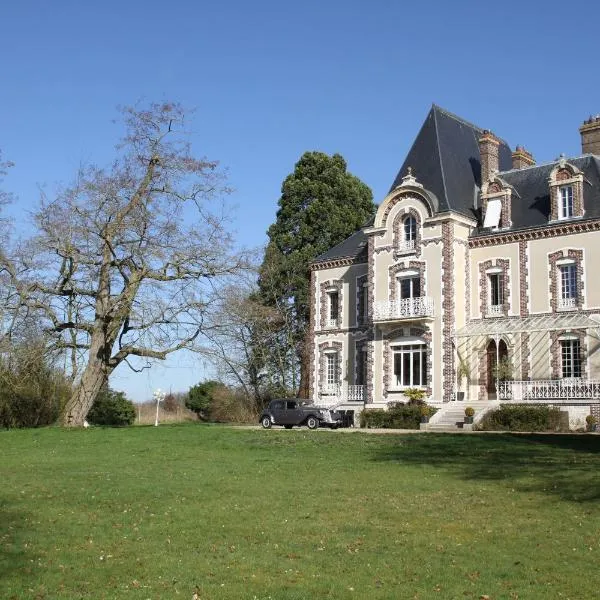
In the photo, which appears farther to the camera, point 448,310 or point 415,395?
point 448,310

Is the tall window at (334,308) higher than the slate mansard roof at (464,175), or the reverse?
the slate mansard roof at (464,175)

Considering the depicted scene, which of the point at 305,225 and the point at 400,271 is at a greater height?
the point at 305,225

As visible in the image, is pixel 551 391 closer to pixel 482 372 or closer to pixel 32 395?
pixel 482 372

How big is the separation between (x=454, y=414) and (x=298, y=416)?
5.75m

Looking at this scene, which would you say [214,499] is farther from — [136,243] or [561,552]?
[136,243]

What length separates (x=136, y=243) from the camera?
92.9 ft

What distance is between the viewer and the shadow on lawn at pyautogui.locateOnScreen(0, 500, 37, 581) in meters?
8.21

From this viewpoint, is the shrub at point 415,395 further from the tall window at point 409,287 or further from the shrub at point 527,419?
the shrub at point 527,419

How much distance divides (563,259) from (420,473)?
Result: 1735 centimetres

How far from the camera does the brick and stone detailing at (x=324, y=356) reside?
3650 centimetres

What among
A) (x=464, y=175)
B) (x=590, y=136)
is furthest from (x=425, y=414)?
(x=590, y=136)

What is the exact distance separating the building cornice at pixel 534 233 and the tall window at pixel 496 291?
52.3 inches

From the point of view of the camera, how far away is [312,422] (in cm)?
2923

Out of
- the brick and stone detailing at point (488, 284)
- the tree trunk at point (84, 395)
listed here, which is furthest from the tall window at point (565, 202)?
the tree trunk at point (84, 395)
